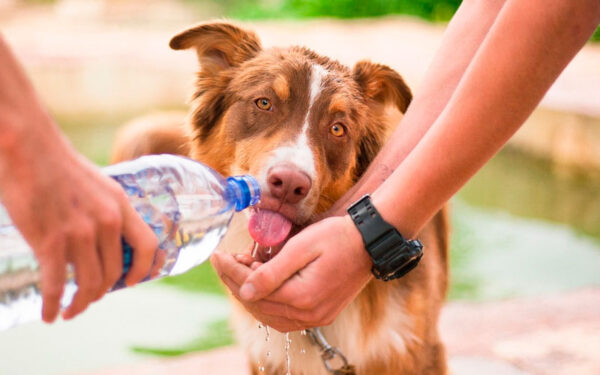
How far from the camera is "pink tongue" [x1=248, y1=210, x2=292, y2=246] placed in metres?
2.01

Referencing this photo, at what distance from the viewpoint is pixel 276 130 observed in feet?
7.50

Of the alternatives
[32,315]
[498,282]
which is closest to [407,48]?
[498,282]

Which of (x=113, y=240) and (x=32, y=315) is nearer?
(x=113, y=240)

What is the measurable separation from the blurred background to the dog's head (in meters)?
0.23

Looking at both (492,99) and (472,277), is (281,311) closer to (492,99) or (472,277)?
(492,99)

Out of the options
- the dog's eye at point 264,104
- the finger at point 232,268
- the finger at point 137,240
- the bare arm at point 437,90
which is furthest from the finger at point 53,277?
the dog's eye at point 264,104

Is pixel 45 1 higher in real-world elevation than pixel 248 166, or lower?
lower

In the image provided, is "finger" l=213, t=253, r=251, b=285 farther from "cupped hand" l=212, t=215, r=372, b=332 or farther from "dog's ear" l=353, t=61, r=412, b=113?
"dog's ear" l=353, t=61, r=412, b=113

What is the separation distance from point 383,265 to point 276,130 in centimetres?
80

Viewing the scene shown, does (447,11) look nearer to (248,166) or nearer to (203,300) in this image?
(203,300)

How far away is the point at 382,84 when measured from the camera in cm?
→ 259

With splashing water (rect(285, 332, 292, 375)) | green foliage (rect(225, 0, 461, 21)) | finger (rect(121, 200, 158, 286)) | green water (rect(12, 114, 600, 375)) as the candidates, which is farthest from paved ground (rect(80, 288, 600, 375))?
green foliage (rect(225, 0, 461, 21))

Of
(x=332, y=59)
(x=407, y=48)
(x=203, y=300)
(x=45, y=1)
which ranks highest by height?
(x=332, y=59)

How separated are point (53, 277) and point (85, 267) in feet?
0.16
